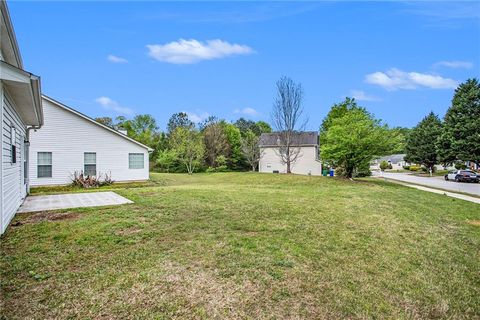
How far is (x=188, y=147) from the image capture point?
32781 mm

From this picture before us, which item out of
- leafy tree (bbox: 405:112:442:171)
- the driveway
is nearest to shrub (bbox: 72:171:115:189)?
the driveway

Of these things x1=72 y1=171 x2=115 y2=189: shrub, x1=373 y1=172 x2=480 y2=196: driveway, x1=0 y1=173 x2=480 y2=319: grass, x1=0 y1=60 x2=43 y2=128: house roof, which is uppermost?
x1=0 y1=60 x2=43 y2=128: house roof

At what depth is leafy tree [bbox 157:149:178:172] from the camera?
3341cm

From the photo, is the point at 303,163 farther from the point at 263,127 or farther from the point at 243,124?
the point at 243,124

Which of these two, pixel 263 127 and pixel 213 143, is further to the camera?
pixel 263 127

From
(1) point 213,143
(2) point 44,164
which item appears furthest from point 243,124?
(2) point 44,164

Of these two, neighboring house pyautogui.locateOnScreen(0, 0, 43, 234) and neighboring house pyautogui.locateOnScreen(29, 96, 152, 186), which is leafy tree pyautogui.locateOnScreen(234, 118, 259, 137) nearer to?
neighboring house pyautogui.locateOnScreen(29, 96, 152, 186)

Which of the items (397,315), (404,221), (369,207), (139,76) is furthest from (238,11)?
(139,76)

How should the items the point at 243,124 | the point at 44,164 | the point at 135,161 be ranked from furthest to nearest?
the point at 243,124 < the point at 135,161 < the point at 44,164

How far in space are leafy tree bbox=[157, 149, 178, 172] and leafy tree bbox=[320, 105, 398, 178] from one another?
19220 mm

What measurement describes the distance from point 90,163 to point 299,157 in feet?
79.2

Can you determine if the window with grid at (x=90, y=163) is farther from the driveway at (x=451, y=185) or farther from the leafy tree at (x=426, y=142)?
the leafy tree at (x=426, y=142)

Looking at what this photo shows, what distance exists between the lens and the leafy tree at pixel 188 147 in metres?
32.8

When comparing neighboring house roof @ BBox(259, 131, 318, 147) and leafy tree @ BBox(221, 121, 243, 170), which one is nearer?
neighboring house roof @ BBox(259, 131, 318, 147)
